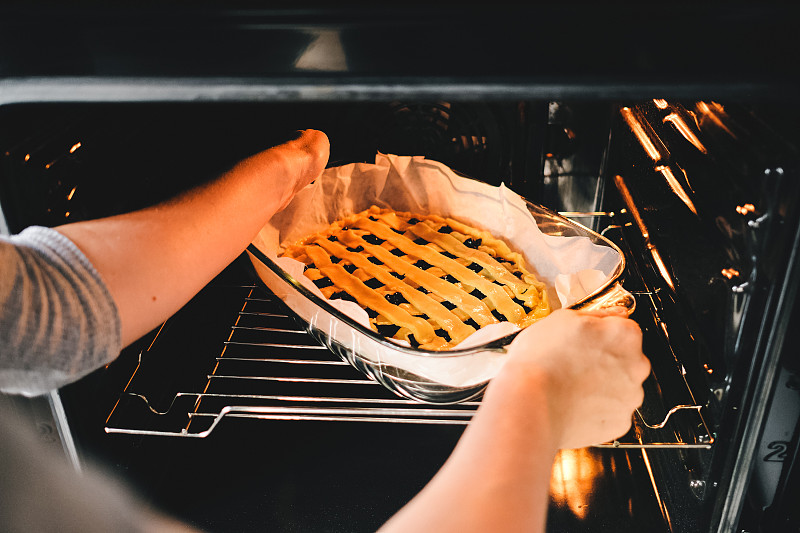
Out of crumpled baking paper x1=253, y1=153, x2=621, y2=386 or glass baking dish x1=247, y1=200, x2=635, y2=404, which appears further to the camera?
crumpled baking paper x1=253, y1=153, x2=621, y2=386

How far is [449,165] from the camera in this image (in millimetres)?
1110

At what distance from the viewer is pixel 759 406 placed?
61 cm

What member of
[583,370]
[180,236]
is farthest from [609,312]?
[180,236]

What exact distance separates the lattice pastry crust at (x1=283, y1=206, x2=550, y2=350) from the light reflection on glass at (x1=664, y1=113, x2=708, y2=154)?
0.33 m

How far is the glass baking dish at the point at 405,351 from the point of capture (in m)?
0.72

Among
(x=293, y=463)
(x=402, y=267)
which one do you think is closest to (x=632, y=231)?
(x=402, y=267)

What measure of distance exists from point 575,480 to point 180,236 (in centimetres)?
64

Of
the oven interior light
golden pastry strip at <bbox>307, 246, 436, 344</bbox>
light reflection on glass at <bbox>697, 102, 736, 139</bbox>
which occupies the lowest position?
golden pastry strip at <bbox>307, 246, 436, 344</bbox>

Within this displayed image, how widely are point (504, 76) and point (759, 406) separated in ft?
1.32

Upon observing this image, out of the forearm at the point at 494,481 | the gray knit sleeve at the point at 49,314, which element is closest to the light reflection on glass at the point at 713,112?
the forearm at the point at 494,481

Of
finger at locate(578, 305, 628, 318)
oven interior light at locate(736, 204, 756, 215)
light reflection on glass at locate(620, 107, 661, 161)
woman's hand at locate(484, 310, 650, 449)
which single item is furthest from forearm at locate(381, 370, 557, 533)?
light reflection on glass at locate(620, 107, 661, 161)

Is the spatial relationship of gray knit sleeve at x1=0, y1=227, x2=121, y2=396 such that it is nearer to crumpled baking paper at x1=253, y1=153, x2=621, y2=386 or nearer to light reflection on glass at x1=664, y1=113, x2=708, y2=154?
crumpled baking paper at x1=253, y1=153, x2=621, y2=386

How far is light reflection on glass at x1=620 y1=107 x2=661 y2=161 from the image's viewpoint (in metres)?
0.88

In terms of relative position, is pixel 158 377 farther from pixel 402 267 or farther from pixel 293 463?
pixel 402 267
